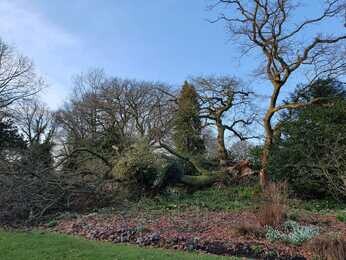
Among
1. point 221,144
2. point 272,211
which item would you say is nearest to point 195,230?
point 272,211

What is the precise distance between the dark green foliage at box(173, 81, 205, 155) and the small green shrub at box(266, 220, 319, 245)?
44.6 feet

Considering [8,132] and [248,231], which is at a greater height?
[8,132]

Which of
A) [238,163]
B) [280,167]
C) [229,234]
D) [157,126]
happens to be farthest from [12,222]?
[157,126]

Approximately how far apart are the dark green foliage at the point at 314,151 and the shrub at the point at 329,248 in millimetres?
6062

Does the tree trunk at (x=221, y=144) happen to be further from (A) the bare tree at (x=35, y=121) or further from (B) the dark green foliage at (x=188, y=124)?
(A) the bare tree at (x=35, y=121)

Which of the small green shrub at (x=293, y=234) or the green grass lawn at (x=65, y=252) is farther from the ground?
the small green shrub at (x=293, y=234)

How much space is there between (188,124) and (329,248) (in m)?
17.2

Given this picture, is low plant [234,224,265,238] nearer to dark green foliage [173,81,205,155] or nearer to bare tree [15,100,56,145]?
dark green foliage [173,81,205,155]

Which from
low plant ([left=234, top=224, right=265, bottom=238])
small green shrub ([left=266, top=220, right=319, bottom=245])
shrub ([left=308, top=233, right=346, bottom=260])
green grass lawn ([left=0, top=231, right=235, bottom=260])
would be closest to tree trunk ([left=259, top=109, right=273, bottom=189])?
small green shrub ([left=266, top=220, right=319, bottom=245])

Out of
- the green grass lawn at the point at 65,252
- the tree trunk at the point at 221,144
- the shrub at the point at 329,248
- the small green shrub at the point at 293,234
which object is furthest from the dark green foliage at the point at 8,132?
the shrub at the point at 329,248

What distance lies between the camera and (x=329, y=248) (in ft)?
19.2

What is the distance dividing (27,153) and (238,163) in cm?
921

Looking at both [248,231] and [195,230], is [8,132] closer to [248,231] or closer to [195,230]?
[195,230]

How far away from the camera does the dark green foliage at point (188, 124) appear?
73.0 ft
